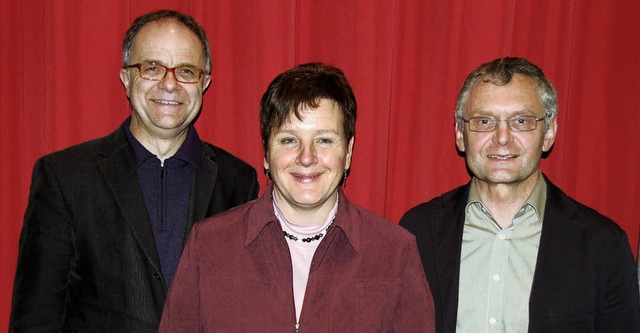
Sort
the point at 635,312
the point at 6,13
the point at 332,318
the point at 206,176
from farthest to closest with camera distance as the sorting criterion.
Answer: the point at 6,13 → the point at 206,176 → the point at 635,312 → the point at 332,318

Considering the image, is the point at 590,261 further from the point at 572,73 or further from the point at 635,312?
the point at 572,73

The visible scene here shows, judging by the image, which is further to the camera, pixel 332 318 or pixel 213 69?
pixel 213 69

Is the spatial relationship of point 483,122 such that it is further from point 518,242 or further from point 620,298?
point 620,298

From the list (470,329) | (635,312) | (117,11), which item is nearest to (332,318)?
(470,329)

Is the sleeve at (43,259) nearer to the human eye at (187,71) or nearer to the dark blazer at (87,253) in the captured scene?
the dark blazer at (87,253)

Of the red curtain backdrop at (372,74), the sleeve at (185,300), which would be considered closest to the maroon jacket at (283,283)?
the sleeve at (185,300)

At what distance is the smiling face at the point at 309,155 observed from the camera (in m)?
1.64

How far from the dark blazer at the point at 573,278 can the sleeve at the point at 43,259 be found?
3.89 feet

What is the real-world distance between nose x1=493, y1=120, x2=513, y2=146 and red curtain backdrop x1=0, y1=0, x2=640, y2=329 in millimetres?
557

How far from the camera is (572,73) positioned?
2557mm

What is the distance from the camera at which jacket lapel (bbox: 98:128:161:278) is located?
1866mm

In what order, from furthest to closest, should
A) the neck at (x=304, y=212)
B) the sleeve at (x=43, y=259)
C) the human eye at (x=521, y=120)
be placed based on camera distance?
the human eye at (x=521, y=120) < the sleeve at (x=43, y=259) < the neck at (x=304, y=212)

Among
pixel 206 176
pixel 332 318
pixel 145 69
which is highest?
pixel 145 69

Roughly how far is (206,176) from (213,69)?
0.58 meters
